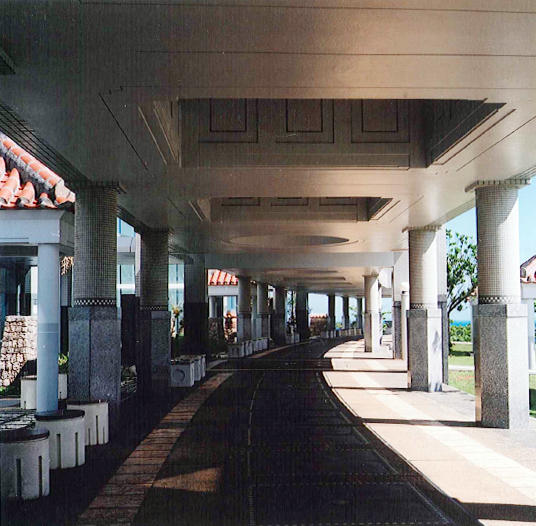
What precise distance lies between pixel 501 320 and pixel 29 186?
365 inches

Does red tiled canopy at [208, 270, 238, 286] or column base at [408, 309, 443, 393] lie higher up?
red tiled canopy at [208, 270, 238, 286]

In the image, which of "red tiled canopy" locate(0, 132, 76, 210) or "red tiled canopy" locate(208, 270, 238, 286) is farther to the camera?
"red tiled canopy" locate(208, 270, 238, 286)

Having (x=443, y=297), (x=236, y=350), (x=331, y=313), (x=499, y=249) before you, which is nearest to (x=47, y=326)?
(x=499, y=249)

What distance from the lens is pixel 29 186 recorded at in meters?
13.1

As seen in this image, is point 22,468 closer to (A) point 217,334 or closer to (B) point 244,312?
(B) point 244,312

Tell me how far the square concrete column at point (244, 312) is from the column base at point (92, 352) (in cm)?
2783

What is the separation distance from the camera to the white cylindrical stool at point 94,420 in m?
11.2

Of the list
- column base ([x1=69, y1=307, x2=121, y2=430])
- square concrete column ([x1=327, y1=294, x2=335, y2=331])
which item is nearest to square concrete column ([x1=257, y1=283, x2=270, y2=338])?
square concrete column ([x1=327, y1=294, x2=335, y2=331])

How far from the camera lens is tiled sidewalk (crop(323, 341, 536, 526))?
7816 mm

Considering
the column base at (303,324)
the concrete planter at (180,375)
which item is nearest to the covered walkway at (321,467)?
the concrete planter at (180,375)

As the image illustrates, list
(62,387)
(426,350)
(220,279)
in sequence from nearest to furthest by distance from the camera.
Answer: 1. (62,387)
2. (426,350)
3. (220,279)

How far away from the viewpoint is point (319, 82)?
809cm

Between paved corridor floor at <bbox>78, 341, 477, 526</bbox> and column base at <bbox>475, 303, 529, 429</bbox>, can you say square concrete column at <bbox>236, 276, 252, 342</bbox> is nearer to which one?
paved corridor floor at <bbox>78, 341, 477, 526</bbox>

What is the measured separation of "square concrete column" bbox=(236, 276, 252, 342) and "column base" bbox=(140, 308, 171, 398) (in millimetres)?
20849
